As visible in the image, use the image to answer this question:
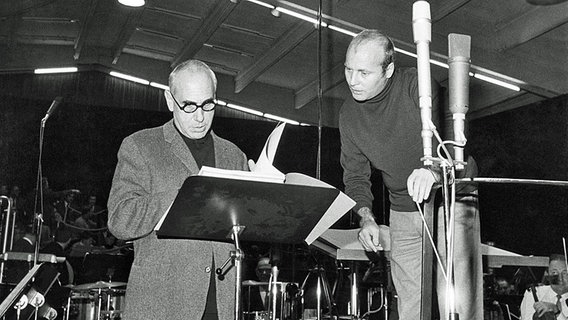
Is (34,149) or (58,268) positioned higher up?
(34,149)

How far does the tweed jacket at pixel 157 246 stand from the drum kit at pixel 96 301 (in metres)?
2.57

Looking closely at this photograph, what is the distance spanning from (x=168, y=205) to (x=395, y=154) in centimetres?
104

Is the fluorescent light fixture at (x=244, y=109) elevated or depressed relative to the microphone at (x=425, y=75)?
elevated

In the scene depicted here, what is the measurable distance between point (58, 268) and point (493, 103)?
10.0 ft

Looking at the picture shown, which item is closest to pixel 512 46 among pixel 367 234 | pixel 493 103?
pixel 493 103

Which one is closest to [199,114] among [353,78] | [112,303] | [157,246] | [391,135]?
[157,246]

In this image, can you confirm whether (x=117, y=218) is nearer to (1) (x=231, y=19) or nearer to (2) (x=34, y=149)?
(2) (x=34, y=149)

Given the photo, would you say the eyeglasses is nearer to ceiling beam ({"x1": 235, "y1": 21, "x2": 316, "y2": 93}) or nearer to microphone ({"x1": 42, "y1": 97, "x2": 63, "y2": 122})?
microphone ({"x1": 42, "y1": 97, "x2": 63, "y2": 122})

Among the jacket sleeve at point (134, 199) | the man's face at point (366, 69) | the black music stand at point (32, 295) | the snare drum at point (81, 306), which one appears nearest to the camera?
the jacket sleeve at point (134, 199)

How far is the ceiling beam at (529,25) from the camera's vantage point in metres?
4.07

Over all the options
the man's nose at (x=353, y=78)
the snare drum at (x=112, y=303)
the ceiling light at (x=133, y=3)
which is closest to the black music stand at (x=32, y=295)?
the snare drum at (x=112, y=303)

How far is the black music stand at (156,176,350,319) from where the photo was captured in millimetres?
1591

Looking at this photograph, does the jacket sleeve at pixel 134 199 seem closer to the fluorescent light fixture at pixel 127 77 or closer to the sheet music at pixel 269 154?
the sheet music at pixel 269 154

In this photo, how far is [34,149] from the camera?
13.6 ft
